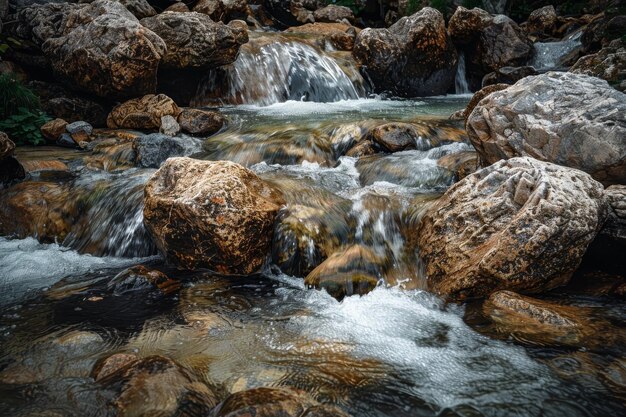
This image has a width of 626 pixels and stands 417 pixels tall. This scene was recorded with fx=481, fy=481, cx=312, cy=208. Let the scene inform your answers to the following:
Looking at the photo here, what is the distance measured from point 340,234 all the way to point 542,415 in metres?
2.64

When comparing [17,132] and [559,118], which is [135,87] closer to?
[17,132]

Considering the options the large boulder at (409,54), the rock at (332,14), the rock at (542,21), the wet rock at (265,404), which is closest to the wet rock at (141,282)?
the wet rock at (265,404)

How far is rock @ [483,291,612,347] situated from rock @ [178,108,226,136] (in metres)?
5.78

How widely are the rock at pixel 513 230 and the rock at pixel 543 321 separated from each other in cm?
21

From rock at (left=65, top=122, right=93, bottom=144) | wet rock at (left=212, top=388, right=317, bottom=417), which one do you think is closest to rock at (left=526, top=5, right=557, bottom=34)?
rock at (left=65, top=122, right=93, bottom=144)

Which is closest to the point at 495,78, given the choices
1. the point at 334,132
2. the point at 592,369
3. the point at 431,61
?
the point at 431,61

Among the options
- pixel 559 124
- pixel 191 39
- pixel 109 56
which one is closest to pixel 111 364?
pixel 559 124

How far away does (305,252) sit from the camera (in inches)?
187

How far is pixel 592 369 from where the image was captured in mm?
3115

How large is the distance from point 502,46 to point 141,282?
11253 millimetres

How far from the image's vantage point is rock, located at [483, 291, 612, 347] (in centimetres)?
342

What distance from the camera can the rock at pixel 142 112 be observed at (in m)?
8.37

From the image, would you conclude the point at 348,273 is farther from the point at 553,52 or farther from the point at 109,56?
the point at 553,52

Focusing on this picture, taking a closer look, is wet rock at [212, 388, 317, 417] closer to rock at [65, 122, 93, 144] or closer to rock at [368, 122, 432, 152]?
rock at [368, 122, 432, 152]
